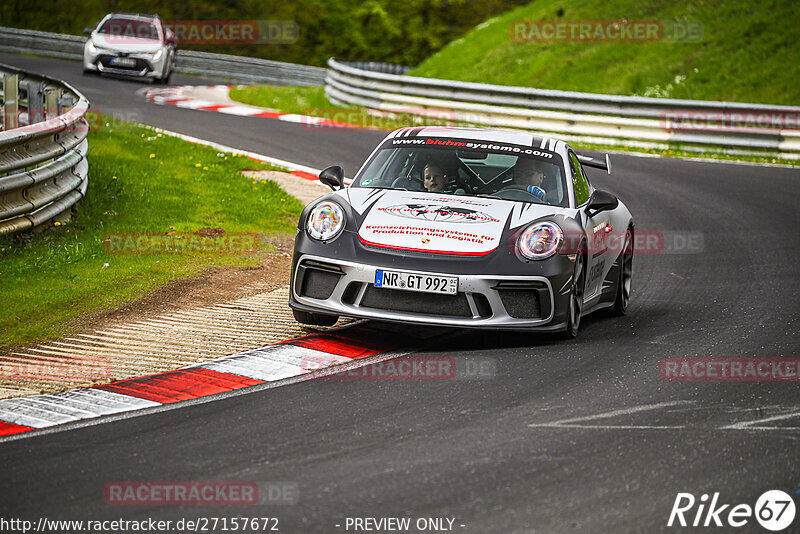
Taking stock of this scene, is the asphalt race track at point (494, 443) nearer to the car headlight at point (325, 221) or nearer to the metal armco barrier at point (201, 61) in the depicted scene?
the car headlight at point (325, 221)

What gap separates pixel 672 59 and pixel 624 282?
17500 millimetres

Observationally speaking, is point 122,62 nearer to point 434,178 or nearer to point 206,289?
point 206,289

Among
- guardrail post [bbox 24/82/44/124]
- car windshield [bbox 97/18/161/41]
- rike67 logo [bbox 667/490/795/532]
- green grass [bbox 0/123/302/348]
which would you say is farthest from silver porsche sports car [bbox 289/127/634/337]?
car windshield [bbox 97/18/161/41]

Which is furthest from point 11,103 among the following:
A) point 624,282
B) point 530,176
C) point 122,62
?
point 122,62

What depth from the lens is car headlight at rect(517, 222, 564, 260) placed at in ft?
23.5

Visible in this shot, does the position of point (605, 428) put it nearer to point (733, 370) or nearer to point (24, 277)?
point (733, 370)

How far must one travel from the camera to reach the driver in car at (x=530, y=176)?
804 cm

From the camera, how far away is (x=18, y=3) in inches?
1671

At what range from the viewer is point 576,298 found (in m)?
7.52

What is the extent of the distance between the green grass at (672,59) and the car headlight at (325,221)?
17.3 m

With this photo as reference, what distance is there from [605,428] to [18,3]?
41.3 meters

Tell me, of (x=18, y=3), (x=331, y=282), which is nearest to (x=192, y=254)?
(x=331, y=282)

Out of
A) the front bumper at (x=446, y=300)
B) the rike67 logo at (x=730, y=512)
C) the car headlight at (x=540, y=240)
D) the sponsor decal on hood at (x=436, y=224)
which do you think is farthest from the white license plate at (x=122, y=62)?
the rike67 logo at (x=730, y=512)

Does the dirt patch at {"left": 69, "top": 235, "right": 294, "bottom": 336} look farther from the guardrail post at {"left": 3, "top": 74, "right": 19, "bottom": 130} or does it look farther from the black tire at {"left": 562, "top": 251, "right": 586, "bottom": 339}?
the guardrail post at {"left": 3, "top": 74, "right": 19, "bottom": 130}
